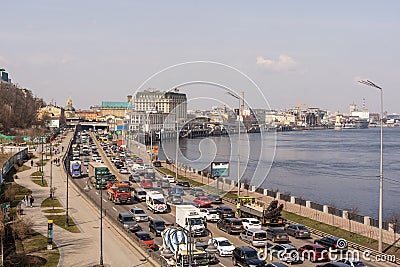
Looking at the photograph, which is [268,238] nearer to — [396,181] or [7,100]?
[396,181]

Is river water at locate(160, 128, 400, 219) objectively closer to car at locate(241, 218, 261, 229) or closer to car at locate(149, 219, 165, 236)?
car at locate(241, 218, 261, 229)

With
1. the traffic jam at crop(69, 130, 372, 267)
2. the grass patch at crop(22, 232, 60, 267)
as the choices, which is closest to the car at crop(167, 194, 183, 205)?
the traffic jam at crop(69, 130, 372, 267)

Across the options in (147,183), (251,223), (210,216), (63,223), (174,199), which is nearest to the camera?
(251,223)

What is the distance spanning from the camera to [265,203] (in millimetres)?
33719

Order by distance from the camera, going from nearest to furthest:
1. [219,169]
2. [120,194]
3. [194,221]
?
[194,221] < [120,194] < [219,169]

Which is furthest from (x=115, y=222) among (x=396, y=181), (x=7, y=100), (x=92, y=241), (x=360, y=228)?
(x=7, y=100)

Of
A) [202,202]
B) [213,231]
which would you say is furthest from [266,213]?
[202,202]

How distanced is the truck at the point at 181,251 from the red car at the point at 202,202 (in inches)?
535

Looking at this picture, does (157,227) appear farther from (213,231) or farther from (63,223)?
(63,223)

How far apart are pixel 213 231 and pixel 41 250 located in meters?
8.41

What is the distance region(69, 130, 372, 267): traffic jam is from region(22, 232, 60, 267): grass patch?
355 cm

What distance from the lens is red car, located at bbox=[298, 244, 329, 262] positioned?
19953 millimetres

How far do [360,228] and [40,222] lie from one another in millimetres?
17177

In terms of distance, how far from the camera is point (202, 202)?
32594 millimetres
